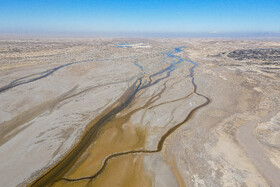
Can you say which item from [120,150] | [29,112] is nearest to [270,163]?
[120,150]

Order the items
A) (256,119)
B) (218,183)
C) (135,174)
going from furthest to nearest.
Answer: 1. (256,119)
2. (135,174)
3. (218,183)

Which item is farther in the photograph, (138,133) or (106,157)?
(138,133)

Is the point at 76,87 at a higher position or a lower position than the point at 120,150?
higher

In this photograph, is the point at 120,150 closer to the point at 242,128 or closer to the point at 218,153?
the point at 218,153

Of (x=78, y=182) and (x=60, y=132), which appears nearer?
(x=78, y=182)

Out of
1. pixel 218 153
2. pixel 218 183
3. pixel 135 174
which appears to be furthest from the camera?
pixel 218 153

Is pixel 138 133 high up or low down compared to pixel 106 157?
up

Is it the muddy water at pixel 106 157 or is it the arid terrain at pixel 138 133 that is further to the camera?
the arid terrain at pixel 138 133

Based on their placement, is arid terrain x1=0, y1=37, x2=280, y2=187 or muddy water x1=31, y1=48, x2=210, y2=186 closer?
muddy water x1=31, y1=48, x2=210, y2=186
